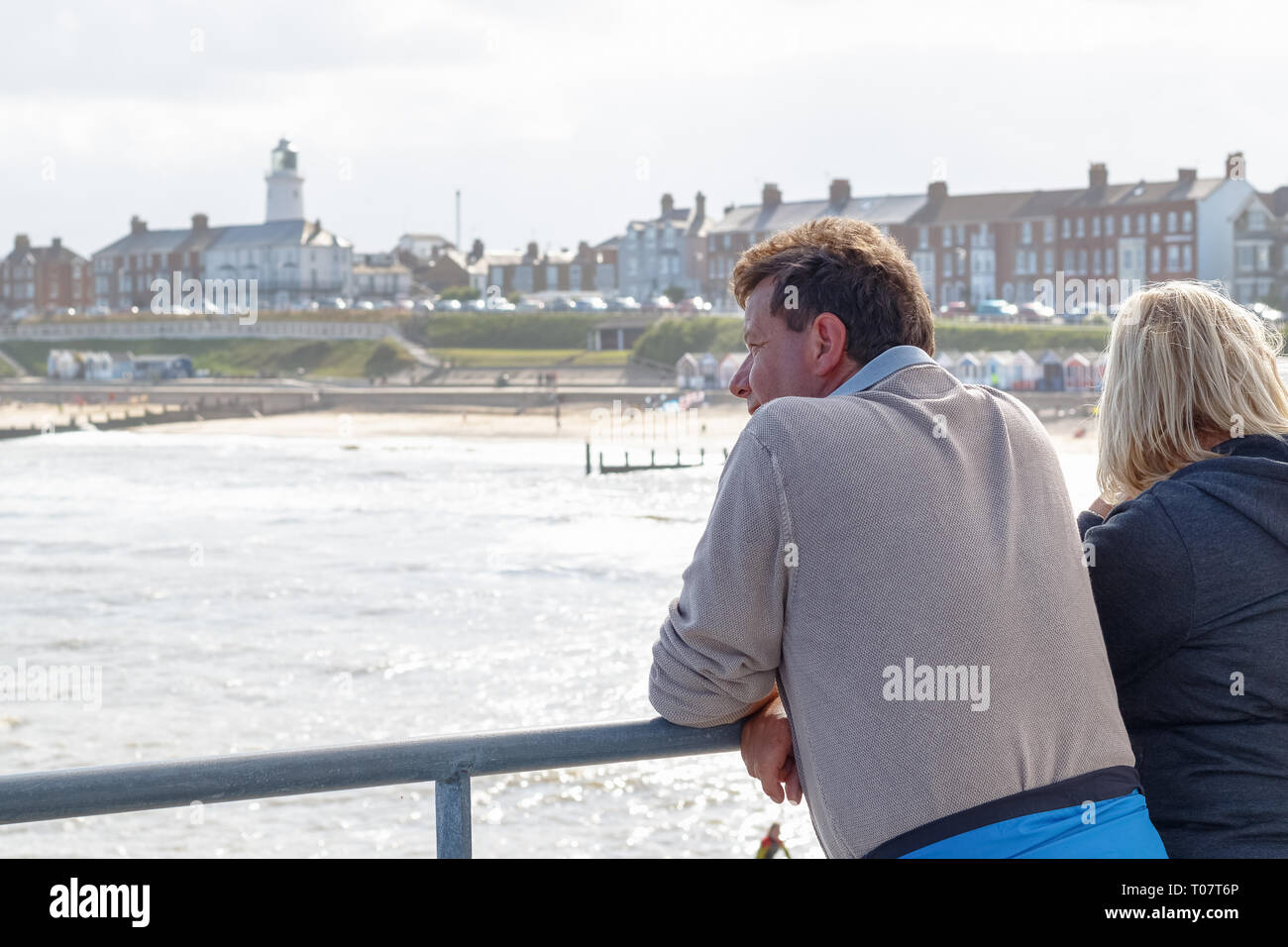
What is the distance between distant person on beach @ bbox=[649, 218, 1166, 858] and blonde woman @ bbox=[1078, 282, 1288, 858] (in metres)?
0.20

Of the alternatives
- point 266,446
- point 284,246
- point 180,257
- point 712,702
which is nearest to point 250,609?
point 712,702

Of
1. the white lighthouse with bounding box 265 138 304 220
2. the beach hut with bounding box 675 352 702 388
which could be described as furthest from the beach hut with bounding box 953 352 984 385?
the white lighthouse with bounding box 265 138 304 220

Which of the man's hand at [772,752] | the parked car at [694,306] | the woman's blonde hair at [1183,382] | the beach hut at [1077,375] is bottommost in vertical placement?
the beach hut at [1077,375]

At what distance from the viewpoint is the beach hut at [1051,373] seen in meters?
66.4

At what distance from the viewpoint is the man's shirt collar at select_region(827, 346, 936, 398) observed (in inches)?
102

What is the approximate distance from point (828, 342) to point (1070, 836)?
963 mm

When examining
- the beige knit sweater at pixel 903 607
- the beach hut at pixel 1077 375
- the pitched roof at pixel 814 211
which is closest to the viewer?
the beige knit sweater at pixel 903 607

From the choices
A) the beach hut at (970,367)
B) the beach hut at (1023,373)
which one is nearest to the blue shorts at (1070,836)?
the beach hut at (1023,373)

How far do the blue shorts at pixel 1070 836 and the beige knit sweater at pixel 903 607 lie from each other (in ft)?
0.19

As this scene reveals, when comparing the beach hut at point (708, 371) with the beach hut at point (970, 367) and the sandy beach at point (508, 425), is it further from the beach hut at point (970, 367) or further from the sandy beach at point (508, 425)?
the beach hut at point (970, 367)

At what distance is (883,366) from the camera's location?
2.61 m

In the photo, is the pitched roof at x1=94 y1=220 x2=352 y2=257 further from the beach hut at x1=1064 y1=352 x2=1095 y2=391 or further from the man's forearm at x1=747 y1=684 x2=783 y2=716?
the man's forearm at x1=747 y1=684 x2=783 y2=716
